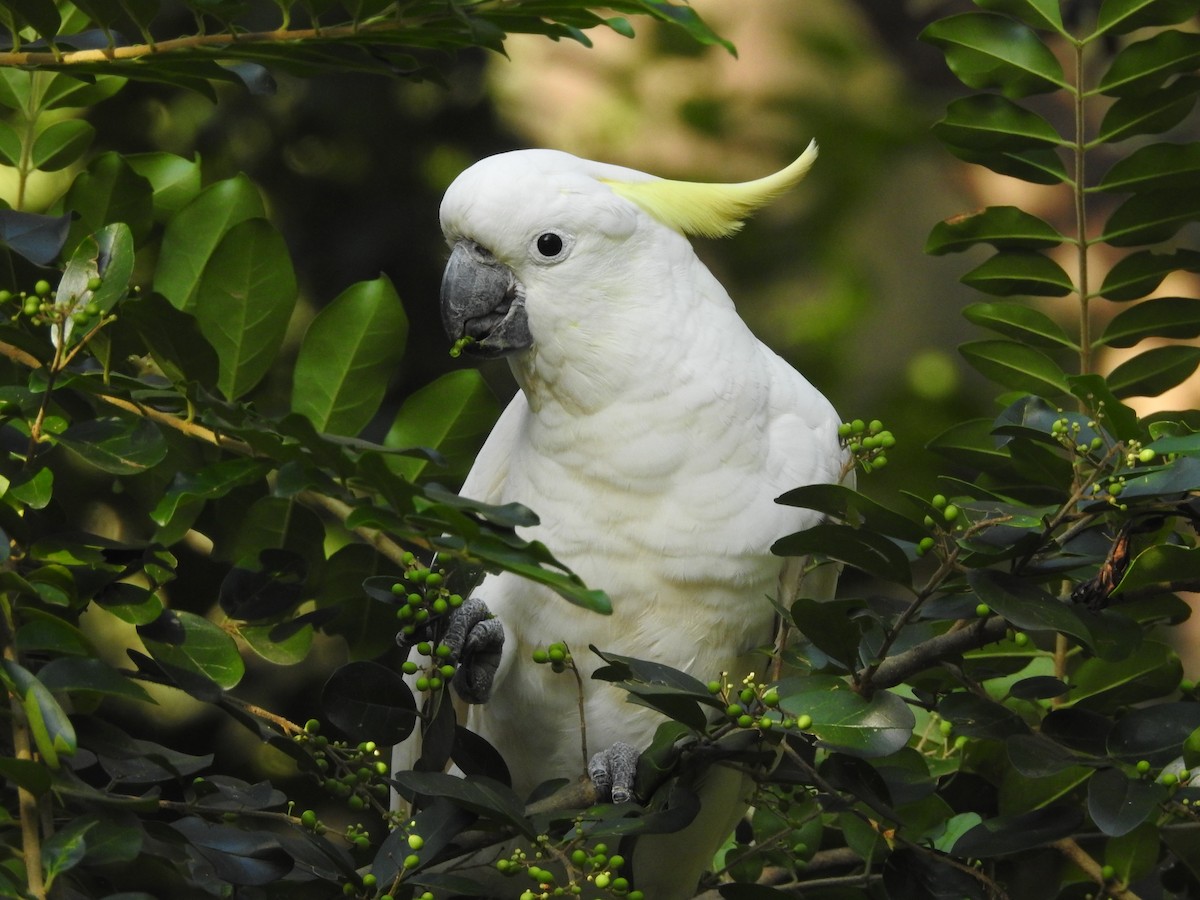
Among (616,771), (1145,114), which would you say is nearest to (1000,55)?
(1145,114)

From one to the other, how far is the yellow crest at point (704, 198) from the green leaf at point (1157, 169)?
13.3 inches

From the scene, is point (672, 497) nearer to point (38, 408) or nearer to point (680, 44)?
point (38, 408)

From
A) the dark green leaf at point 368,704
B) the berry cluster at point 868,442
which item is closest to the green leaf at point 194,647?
the dark green leaf at point 368,704

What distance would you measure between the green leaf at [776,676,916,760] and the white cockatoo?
0.41 meters

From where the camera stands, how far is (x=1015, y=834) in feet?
3.52

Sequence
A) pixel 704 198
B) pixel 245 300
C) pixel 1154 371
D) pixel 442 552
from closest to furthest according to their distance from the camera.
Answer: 1. pixel 442 552
2. pixel 245 300
3. pixel 1154 371
4. pixel 704 198

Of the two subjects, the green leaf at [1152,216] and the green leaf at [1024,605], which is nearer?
the green leaf at [1024,605]

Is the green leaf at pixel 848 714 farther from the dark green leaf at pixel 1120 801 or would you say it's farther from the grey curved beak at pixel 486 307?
the grey curved beak at pixel 486 307

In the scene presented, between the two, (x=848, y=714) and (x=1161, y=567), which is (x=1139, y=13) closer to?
(x=1161, y=567)

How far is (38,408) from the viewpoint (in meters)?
0.92

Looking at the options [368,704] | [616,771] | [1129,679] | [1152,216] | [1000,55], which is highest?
[1000,55]

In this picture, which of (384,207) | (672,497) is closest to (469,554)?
(672,497)

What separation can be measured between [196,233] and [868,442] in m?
0.67

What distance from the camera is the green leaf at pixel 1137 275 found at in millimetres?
1375
